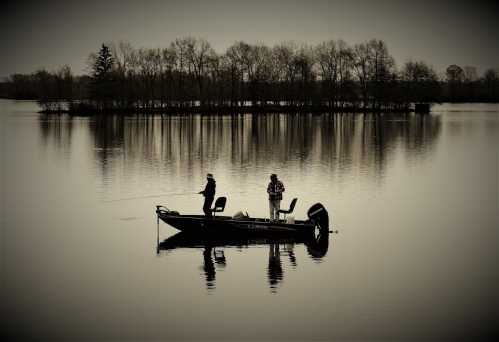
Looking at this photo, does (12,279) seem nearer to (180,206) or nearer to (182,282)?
(182,282)

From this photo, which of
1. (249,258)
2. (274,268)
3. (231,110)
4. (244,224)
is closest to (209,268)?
(249,258)

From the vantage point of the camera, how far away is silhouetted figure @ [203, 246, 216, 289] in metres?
21.0

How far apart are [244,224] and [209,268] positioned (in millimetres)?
3720

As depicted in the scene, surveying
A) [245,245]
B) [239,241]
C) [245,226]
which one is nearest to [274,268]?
[245,245]

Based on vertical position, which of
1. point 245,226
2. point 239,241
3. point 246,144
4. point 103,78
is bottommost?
point 239,241

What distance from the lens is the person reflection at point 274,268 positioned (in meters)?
21.1

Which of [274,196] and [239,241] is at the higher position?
[274,196]

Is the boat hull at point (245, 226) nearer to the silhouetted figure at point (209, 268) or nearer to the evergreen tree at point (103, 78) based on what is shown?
the silhouetted figure at point (209, 268)

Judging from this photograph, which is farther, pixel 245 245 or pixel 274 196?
pixel 274 196

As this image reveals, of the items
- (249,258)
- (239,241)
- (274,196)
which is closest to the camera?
(249,258)

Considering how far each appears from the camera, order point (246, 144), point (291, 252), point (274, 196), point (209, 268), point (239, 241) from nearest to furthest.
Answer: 1. point (209, 268)
2. point (291, 252)
3. point (239, 241)
4. point (274, 196)
5. point (246, 144)

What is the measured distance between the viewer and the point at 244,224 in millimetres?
26062

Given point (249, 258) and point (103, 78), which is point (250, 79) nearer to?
point (103, 78)

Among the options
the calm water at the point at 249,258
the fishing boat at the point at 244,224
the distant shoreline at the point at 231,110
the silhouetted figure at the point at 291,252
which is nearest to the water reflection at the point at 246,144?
the calm water at the point at 249,258
